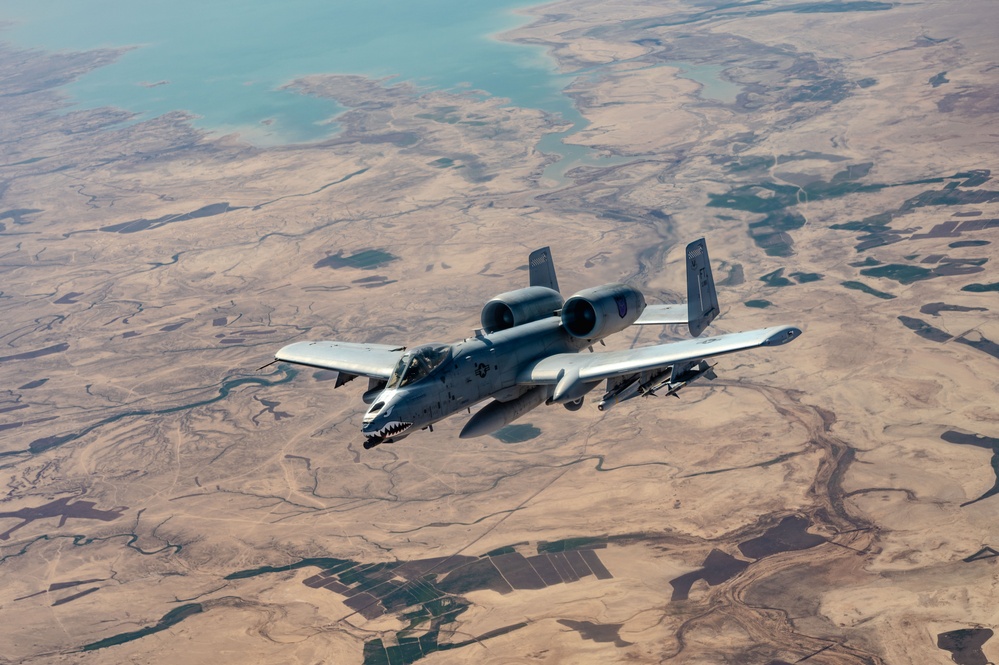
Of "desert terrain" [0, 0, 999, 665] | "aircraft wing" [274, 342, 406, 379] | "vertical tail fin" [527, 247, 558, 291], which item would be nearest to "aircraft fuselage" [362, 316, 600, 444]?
"aircraft wing" [274, 342, 406, 379]

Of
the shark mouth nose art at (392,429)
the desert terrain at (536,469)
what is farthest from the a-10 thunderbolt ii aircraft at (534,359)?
the desert terrain at (536,469)

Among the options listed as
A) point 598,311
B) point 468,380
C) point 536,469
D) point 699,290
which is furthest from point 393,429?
point 536,469

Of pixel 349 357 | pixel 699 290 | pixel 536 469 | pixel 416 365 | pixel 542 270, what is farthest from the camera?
pixel 536 469

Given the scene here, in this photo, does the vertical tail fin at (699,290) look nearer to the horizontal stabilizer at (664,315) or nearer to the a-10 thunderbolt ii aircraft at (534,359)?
the a-10 thunderbolt ii aircraft at (534,359)

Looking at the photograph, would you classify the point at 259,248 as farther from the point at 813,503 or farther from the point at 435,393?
the point at 435,393

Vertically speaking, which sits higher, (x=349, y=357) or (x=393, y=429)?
(x=349, y=357)

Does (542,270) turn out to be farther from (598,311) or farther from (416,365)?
(416,365)

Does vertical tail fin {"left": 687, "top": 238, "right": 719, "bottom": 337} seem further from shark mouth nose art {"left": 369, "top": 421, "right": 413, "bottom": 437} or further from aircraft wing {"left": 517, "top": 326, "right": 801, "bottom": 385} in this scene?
shark mouth nose art {"left": 369, "top": 421, "right": 413, "bottom": 437}
